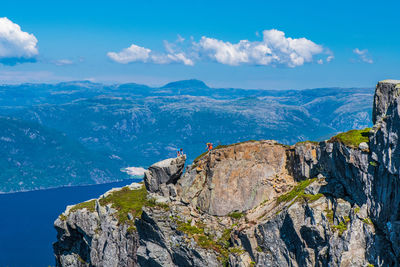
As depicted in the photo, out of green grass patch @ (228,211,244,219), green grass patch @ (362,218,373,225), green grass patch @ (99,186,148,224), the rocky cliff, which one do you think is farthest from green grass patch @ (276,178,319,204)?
green grass patch @ (99,186,148,224)

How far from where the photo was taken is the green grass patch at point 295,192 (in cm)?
5159

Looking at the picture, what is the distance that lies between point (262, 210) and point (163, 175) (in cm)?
1829

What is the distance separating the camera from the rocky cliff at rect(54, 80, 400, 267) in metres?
39.2

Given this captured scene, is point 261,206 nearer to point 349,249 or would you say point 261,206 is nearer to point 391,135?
point 349,249

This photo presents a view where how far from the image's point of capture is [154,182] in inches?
2579

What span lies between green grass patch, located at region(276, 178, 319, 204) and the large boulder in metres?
18.7

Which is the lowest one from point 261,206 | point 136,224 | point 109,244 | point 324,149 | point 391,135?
point 109,244

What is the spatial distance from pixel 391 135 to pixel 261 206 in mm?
25204

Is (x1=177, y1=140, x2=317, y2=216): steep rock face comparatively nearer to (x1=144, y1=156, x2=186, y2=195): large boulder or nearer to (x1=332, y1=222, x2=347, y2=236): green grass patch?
(x1=144, y1=156, x2=186, y2=195): large boulder

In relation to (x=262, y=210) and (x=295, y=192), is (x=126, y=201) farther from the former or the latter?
(x=295, y=192)

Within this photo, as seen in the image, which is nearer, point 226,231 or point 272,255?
point 272,255

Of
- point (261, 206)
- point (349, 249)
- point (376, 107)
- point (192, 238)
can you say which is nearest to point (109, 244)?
point (192, 238)

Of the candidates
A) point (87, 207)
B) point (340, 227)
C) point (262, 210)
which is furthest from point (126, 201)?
point (340, 227)

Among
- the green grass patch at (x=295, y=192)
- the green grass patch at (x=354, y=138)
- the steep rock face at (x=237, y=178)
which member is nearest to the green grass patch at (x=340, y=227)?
the green grass patch at (x=295, y=192)
